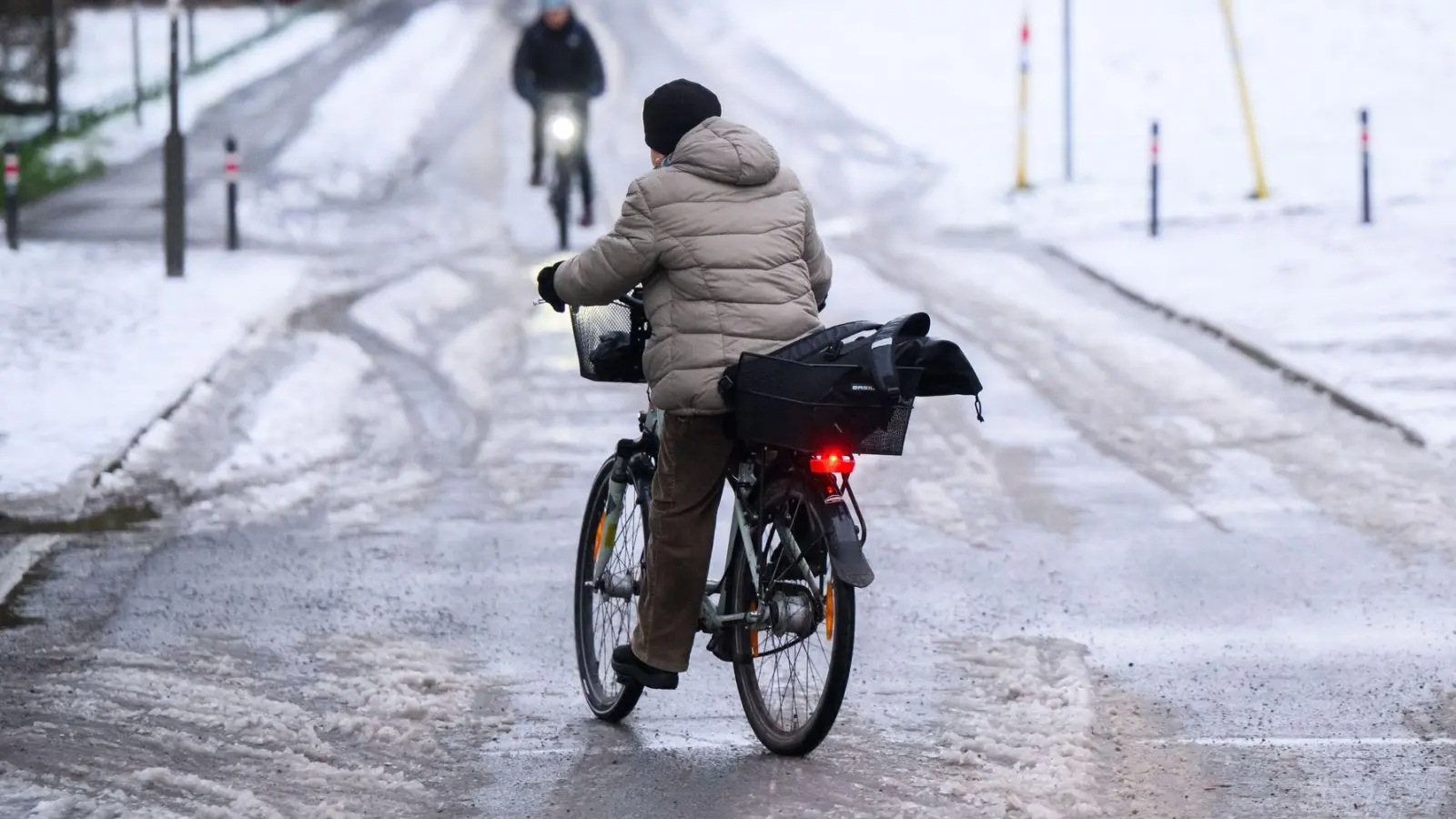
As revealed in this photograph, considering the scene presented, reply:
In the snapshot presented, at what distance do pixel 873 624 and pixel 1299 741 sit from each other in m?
1.96

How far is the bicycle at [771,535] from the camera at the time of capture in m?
5.20

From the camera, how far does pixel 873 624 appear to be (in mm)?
7355

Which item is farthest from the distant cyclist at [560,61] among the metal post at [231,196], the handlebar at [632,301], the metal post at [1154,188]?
the handlebar at [632,301]

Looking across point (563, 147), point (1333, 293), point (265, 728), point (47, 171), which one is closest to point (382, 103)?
point (47, 171)

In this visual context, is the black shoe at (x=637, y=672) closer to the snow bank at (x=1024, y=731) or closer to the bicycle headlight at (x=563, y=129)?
the snow bank at (x=1024, y=731)

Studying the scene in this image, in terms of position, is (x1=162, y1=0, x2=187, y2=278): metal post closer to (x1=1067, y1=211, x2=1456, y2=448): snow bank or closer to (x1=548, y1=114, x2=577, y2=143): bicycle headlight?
(x1=548, y1=114, x2=577, y2=143): bicycle headlight

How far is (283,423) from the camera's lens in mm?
11023

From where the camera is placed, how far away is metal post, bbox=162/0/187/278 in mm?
15703

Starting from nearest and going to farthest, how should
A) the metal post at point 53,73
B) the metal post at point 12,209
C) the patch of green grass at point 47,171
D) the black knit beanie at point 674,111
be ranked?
the black knit beanie at point 674,111 → the metal post at point 12,209 → the patch of green grass at point 47,171 → the metal post at point 53,73

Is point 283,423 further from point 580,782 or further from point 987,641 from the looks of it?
point 580,782

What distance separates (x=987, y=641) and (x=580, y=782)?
2.01 m

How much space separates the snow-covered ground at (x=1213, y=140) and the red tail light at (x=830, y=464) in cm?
579

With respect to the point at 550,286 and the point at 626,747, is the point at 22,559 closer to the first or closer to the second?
the point at 626,747

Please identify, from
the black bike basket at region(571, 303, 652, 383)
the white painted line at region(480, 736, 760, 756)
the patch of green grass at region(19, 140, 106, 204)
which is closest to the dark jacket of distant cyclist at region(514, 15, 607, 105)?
the patch of green grass at region(19, 140, 106, 204)
